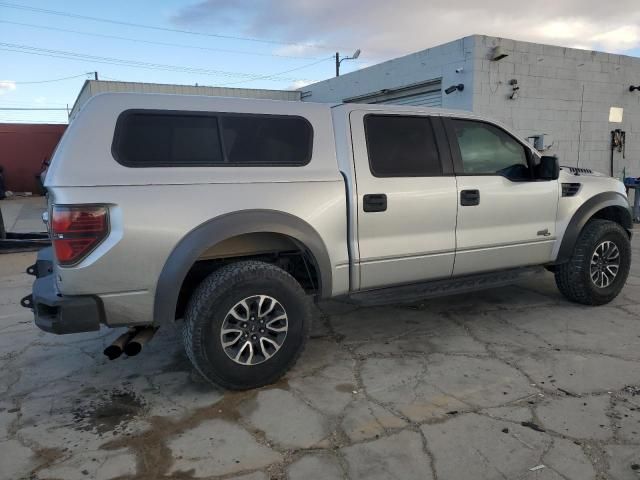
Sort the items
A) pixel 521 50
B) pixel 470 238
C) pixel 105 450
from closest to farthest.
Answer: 1. pixel 105 450
2. pixel 470 238
3. pixel 521 50

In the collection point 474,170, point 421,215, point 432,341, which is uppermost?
point 474,170

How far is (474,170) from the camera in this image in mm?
4359

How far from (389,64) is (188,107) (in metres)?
10.7

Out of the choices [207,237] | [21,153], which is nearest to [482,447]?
[207,237]

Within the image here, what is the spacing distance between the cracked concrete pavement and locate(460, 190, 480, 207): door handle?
1.18m

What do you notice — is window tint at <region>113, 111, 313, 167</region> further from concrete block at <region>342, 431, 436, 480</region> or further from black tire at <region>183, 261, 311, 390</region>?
concrete block at <region>342, 431, 436, 480</region>

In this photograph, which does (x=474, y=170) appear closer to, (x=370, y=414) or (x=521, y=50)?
(x=370, y=414)

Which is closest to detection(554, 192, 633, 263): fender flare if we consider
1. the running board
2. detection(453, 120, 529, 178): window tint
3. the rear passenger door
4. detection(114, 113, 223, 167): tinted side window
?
the running board

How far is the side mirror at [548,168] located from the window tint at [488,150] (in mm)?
124

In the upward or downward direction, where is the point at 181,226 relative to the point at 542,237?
upward

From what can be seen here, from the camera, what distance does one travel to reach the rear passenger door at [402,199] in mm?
3809

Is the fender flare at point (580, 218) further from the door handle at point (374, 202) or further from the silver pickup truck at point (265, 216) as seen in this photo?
the door handle at point (374, 202)

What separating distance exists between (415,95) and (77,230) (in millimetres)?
10892

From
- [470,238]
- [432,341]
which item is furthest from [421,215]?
[432,341]
